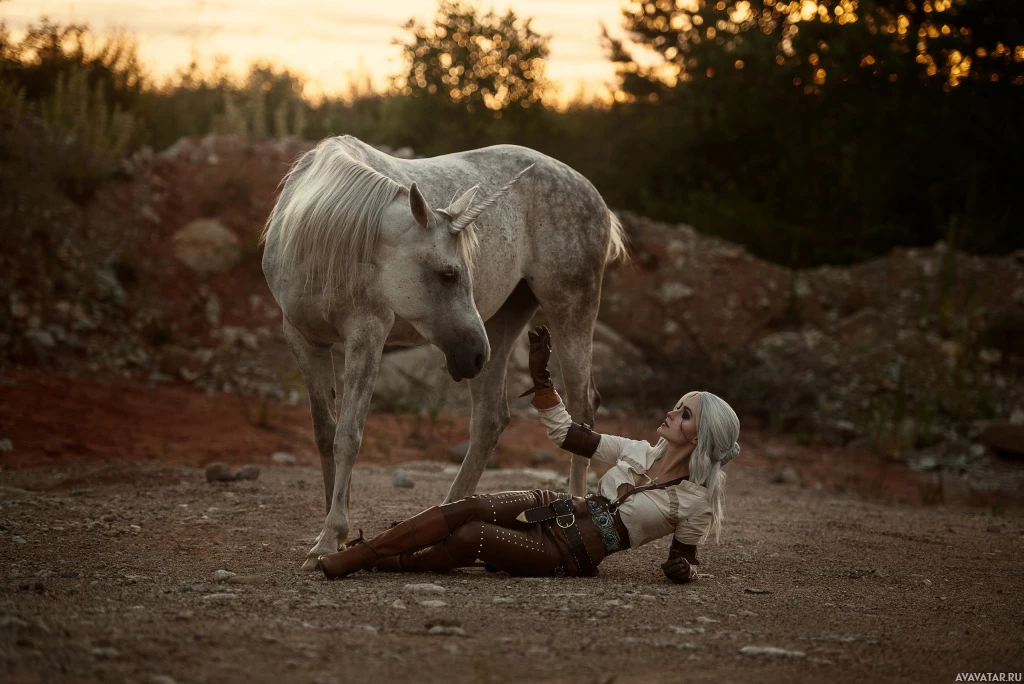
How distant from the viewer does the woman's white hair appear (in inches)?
169

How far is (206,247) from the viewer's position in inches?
509

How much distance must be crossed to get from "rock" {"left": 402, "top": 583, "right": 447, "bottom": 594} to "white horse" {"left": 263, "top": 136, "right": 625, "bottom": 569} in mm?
574

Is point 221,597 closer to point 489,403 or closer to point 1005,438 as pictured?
point 489,403

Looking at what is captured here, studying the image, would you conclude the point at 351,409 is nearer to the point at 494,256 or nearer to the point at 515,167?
the point at 494,256

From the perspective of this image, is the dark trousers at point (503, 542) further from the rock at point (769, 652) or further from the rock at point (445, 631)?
the rock at point (769, 652)

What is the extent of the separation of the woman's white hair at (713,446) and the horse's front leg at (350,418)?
1.50 meters

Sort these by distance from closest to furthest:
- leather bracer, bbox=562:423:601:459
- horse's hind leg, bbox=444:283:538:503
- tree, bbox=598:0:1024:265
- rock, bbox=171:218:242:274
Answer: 1. leather bracer, bbox=562:423:601:459
2. horse's hind leg, bbox=444:283:538:503
3. rock, bbox=171:218:242:274
4. tree, bbox=598:0:1024:265

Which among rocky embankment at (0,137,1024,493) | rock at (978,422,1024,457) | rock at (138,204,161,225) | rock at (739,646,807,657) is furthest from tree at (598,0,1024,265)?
rock at (739,646,807,657)

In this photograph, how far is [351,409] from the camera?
4.42 m

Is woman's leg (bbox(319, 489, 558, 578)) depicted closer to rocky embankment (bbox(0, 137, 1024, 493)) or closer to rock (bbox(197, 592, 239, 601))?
rock (bbox(197, 592, 239, 601))

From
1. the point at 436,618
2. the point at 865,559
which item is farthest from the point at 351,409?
the point at 865,559

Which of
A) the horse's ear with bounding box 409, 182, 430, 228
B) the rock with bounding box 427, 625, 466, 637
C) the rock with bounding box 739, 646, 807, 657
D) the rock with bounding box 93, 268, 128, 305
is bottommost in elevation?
the rock with bounding box 93, 268, 128, 305

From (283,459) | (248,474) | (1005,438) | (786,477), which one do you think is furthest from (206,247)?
(1005,438)

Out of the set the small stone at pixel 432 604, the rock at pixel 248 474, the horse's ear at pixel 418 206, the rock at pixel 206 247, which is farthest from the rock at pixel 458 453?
the rock at pixel 206 247
